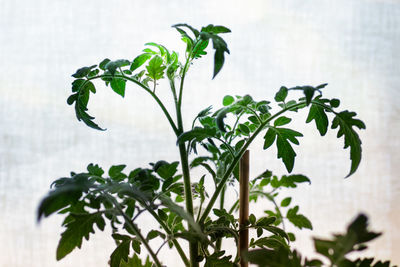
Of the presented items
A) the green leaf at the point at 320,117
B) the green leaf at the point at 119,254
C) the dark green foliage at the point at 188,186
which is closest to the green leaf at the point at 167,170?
the dark green foliage at the point at 188,186

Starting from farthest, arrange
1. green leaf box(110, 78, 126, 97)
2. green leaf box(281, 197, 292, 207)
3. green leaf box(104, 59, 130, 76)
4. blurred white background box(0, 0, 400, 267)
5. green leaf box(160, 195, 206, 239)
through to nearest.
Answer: blurred white background box(0, 0, 400, 267), green leaf box(281, 197, 292, 207), green leaf box(110, 78, 126, 97), green leaf box(104, 59, 130, 76), green leaf box(160, 195, 206, 239)

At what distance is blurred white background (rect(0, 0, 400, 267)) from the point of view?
3.42 feet

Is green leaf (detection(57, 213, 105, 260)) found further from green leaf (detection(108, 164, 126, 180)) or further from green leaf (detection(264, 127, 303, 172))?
green leaf (detection(264, 127, 303, 172))

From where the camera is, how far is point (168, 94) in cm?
110

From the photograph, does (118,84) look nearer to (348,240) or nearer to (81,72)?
(81,72)

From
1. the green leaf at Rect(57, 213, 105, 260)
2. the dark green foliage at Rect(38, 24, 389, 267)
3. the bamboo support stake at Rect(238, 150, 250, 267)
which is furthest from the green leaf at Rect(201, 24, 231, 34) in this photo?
the green leaf at Rect(57, 213, 105, 260)

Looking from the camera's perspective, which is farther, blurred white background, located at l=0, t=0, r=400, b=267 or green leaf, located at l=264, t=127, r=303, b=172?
blurred white background, located at l=0, t=0, r=400, b=267

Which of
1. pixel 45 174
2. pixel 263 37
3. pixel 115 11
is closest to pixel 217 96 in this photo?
pixel 263 37

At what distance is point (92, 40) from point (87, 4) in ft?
0.29

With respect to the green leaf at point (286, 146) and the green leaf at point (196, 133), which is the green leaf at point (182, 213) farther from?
the green leaf at point (286, 146)

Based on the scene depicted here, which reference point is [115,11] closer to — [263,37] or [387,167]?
[263,37]

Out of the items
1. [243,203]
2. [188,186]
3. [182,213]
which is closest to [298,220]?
[243,203]

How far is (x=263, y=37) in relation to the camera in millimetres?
1136

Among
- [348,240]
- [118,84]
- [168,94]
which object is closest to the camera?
[348,240]
